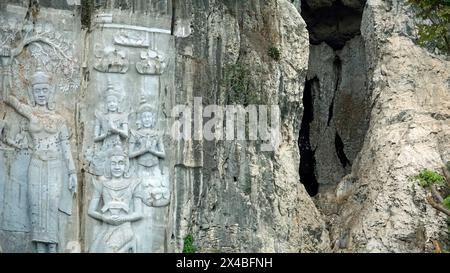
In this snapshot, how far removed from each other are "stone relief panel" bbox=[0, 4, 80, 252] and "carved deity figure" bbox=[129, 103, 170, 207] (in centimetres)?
92

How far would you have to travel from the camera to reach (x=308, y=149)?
1959cm

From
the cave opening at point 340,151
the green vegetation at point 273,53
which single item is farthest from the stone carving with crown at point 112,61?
the cave opening at point 340,151

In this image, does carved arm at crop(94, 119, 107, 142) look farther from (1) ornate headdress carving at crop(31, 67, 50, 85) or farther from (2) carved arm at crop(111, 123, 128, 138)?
(1) ornate headdress carving at crop(31, 67, 50, 85)

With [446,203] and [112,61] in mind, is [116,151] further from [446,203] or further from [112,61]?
[446,203]

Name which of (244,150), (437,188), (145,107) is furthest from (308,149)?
(145,107)

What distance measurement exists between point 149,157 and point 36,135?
162 centimetres

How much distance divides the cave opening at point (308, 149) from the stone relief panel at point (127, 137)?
4.47 metres

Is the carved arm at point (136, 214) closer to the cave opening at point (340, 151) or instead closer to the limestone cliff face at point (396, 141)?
the limestone cliff face at point (396, 141)

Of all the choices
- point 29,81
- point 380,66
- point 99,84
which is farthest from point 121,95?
point 380,66

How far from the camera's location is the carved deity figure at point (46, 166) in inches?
583

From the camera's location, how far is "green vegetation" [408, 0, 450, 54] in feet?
52.2

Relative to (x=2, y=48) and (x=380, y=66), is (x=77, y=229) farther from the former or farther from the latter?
(x=380, y=66)

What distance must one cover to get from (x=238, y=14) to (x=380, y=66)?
8.22ft

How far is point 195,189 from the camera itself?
15.3 metres
